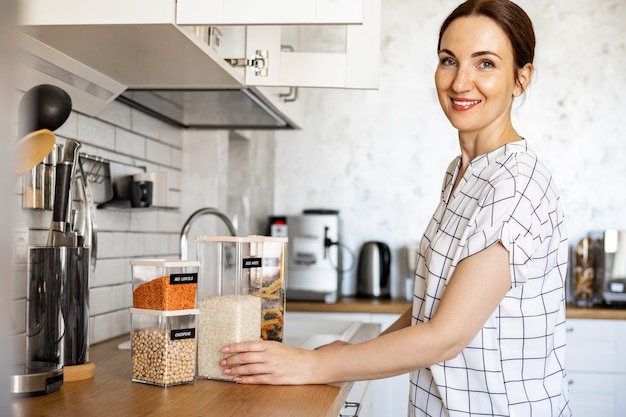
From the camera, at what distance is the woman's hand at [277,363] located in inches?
50.1

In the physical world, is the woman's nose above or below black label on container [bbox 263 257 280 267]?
above

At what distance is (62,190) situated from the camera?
4.46 feet

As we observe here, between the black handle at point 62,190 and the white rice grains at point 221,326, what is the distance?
1.03 feet

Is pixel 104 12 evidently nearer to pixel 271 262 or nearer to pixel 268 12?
pixel 268 12

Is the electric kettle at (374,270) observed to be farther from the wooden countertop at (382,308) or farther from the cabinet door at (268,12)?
the cabinet door at (268,12)

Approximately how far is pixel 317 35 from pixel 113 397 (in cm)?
110

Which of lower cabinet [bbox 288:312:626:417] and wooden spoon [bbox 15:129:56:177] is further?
lower cabinet [bbox 288:312:626:417]

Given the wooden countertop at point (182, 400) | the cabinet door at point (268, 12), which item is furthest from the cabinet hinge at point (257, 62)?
the wooden countertop at point (182, 400)

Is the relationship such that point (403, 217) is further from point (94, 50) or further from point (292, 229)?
point (94, 50)

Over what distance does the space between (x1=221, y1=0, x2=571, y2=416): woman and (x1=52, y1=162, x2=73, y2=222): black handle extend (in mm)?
413

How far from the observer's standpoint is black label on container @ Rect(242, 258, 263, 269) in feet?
4.57

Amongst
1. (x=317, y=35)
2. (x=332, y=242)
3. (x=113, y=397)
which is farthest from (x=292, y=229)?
(x=113, y=397)

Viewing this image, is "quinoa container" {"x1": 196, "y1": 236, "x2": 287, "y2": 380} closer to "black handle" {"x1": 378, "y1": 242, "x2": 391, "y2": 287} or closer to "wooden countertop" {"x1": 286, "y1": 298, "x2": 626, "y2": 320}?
"wooden countertop" {"x1": 286, "y1": 298, "x2": 626, "y2": 320}

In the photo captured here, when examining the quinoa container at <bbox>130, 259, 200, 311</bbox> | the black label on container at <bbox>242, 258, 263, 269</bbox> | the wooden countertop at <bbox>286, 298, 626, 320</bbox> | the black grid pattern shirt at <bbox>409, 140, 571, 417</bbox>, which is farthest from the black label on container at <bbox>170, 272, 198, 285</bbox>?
the wooden countertop at <bbox>286, 298, 626, 320</bbox>
